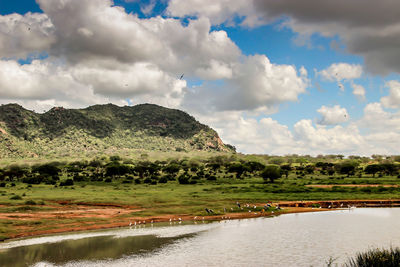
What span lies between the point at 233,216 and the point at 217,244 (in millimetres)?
16497

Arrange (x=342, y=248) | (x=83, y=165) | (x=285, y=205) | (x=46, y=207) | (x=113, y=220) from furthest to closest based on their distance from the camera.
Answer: (x=83, y=165), (x=285, y=205), (x=46, y=207), (x=113, y=220), (x=342, y=248)

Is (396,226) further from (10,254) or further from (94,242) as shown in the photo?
(10,254)

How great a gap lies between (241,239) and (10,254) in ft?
64.5

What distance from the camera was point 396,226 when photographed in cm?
3838

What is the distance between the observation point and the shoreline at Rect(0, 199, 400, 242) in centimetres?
3884

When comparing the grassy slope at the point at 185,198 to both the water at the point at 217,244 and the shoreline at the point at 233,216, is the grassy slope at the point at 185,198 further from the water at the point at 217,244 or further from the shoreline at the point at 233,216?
the water at the point at 217,244

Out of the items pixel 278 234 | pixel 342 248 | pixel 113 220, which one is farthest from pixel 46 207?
pixel 342 248

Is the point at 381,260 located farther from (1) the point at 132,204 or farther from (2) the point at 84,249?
(1) the point at 132,204

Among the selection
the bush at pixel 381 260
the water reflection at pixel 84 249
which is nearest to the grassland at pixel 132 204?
the water reflection at pixel 84 249

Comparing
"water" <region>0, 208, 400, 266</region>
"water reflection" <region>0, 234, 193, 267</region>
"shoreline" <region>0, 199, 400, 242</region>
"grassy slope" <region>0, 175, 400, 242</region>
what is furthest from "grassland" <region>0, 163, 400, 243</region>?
"water reflection" <region>0, 234, 193, 267</region>

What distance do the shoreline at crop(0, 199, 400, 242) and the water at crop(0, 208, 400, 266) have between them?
2426 mm

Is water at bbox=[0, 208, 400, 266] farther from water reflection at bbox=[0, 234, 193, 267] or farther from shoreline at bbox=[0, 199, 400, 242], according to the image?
shoreline at bbox=[0, 199, 400, 242]

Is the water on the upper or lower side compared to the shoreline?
lower

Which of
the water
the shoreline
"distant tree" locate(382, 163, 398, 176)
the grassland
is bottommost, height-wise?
the water
